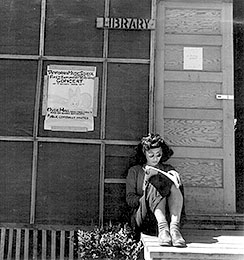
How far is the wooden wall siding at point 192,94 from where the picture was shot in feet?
14.8

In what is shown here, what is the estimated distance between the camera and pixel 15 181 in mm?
4223

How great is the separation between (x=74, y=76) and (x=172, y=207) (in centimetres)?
165

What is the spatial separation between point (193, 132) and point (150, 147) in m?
0.74

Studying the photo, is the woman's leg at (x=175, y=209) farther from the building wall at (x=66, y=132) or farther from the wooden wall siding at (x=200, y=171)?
the wooden wall siding at (x=200, y=171)

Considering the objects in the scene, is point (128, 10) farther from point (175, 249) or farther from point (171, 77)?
point (175, 249)

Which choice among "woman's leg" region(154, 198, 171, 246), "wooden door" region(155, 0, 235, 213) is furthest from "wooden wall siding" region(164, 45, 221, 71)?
"woman's leg" region(154, 198, 171, 246)

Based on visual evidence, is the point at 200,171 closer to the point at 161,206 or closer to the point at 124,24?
the point at 161,206

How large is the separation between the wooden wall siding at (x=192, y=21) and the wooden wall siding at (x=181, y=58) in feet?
0.58

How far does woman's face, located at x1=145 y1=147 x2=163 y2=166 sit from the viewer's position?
3.93 m

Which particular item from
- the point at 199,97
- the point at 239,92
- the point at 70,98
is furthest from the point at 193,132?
the point at 70,98

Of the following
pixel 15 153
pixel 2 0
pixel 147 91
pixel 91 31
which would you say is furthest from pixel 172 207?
pixel 2 0

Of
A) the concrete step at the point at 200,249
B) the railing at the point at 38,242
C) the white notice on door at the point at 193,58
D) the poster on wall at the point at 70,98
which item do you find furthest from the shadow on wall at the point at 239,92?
the railing at the point at 38,242

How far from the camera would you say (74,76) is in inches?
173

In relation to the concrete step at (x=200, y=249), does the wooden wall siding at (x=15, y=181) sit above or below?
above
